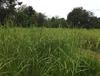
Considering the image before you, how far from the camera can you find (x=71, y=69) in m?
3.23

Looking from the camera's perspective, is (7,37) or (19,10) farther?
(19,10)

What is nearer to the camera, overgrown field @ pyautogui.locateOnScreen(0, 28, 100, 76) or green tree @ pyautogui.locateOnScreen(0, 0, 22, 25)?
overgrown field @ pyautogui.locateOnScreen(0, 28, 100, 76)

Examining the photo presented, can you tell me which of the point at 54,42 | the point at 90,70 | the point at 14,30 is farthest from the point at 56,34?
the point at 90,70

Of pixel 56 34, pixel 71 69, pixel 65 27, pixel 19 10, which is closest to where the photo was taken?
pixel 71 69

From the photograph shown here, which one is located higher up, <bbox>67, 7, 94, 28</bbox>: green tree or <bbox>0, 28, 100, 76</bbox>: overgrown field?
<bbox>67, 7, 94, 28</bbox>: green tree

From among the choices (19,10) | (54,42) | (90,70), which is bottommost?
(90,70)

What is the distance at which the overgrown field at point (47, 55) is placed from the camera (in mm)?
3254

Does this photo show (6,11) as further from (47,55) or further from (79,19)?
(47,55)

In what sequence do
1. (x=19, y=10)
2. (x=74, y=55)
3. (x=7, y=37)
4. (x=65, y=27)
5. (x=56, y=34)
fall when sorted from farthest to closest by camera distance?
(x=19, y=10) → (x=65, y=27) → (x=56, y=34) → (x=7, y=37) → (x=74, y=55)

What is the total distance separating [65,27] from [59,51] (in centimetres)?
98

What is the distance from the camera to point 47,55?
3502 millimetres

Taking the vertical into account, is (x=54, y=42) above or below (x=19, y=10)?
below

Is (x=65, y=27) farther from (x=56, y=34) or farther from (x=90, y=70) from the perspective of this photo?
(x=90, y=70)

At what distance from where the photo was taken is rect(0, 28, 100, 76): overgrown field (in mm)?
3254
